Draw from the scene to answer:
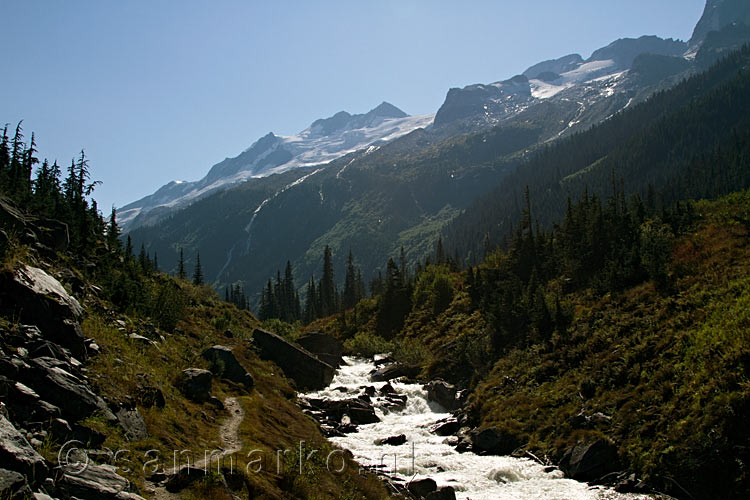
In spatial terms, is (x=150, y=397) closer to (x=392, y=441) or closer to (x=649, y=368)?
(x=392, y=441)

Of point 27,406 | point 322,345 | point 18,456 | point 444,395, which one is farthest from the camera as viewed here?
point 322,345

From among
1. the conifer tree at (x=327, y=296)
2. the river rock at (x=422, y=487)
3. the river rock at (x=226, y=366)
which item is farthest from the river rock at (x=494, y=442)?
the conifer tree at (x=327, y=296)

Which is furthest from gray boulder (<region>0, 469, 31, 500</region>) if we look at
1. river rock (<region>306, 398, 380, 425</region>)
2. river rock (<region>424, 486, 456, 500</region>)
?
river rock (<region>306, 398, 380, 425</region>)

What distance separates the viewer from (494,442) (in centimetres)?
2827

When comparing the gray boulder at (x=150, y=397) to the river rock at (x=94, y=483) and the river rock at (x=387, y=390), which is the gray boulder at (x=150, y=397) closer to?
the river rock at (x=94, y=483)

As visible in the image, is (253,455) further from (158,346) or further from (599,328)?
(599,328)

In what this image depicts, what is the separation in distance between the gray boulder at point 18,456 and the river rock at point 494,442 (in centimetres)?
2352

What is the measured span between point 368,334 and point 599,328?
145 feet

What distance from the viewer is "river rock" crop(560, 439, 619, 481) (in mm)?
22703

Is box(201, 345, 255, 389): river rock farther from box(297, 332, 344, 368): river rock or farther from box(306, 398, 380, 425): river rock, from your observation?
box(297, 332, 344, 368): river rock

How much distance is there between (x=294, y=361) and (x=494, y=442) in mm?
19354

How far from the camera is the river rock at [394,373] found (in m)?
49.4

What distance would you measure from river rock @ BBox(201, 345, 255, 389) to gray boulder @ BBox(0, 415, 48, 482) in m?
18.1

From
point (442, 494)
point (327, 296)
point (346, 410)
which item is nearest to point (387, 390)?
point (346, 410)
